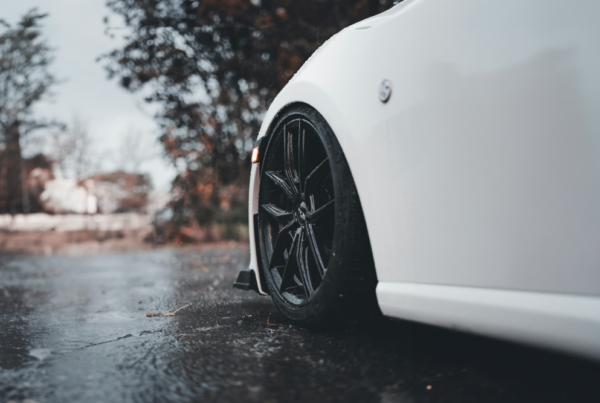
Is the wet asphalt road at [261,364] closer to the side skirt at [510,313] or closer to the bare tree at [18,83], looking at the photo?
the side skirt at [510,313]

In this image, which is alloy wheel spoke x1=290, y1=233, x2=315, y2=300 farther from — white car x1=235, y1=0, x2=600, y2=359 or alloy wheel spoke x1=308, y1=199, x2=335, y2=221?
alloy wheel spoke x1=308, y1=199, x2=335, y2=221

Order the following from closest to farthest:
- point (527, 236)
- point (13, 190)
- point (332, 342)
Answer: point (527, 236) → point (332, 342) → point (13, 190)

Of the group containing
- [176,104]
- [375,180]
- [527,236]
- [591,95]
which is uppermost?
[176,104]

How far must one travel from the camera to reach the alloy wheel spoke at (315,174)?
2.05m

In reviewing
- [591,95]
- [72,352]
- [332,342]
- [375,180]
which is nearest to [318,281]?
[332,342]

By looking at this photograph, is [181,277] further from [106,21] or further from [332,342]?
[106,21]

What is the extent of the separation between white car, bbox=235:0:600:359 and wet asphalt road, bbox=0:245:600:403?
19 cm

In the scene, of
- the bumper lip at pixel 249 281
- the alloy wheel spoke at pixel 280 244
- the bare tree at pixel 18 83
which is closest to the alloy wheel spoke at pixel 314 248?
the alloy wheel spoke at pixel 280 244

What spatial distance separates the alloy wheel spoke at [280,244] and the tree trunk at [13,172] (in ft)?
84.7

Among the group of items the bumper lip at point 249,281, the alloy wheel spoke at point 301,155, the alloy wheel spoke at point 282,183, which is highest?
the alloy wheel spoke at point 301,155

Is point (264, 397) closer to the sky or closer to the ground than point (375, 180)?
closer to the ground

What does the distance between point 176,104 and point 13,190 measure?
79.1 feet

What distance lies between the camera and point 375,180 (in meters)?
1.72

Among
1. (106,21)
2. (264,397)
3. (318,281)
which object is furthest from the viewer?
(106,21)
